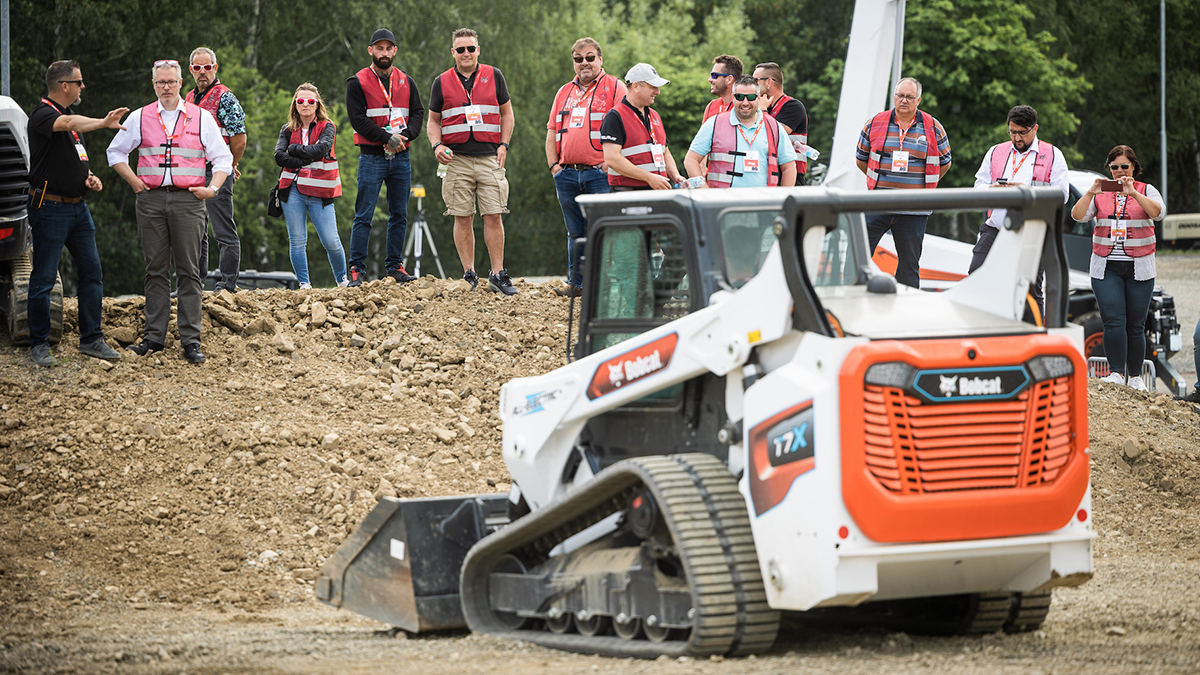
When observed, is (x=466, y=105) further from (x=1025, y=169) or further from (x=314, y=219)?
(x=1025, y=169)

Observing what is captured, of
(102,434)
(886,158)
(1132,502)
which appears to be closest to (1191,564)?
(1132,502)

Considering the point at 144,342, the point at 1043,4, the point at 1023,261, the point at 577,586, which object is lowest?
the point at 577,586

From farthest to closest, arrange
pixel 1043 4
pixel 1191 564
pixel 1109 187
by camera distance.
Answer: pixel 1043 4 → pixel 1109 187 → pixel 1191 564

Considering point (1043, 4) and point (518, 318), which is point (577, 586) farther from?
point (1043, 4)

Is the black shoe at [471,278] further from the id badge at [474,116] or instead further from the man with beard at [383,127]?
the id badge at [474,116]

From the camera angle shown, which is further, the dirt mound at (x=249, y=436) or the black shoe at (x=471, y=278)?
the black shoe at (x=471, y=278)

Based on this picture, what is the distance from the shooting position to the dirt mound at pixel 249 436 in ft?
27.9

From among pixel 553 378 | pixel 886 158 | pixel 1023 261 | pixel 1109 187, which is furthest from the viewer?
pixel 886 158

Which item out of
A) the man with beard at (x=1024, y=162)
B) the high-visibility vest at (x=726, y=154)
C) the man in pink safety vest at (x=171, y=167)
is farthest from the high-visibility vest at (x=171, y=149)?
the man with beard at (x=1024, y=162)

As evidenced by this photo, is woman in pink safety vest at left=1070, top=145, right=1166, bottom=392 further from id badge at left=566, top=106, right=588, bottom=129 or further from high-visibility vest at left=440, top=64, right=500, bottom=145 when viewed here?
high-visibility vest at left=440, top=64, right=500, bottom=145

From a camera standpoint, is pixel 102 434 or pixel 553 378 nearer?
pixel 553 378

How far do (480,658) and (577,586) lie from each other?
567 mm

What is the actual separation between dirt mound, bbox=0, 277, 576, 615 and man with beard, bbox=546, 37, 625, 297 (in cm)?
136

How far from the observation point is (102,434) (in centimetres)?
940
